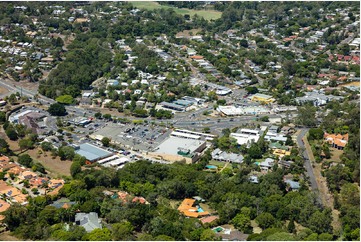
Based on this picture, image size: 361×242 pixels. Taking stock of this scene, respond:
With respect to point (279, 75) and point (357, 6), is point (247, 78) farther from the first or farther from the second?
point (357, 6)

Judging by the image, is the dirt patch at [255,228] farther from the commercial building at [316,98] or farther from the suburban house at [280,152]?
the commercial building at [316,98]

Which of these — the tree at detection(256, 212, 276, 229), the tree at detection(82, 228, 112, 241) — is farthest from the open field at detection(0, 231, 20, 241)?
the tree at detection(256, 212, 276, 229)

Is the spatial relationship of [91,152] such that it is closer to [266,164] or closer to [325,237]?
[266,164]

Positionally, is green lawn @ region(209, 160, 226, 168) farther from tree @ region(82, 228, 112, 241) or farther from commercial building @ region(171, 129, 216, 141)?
tree @ region(82, 228, 112, 241)

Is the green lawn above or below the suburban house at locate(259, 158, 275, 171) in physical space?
below

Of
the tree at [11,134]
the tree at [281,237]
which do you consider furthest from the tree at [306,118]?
the tree at [11,134]

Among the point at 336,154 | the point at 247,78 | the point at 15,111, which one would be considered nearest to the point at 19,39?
the point at 15,111
